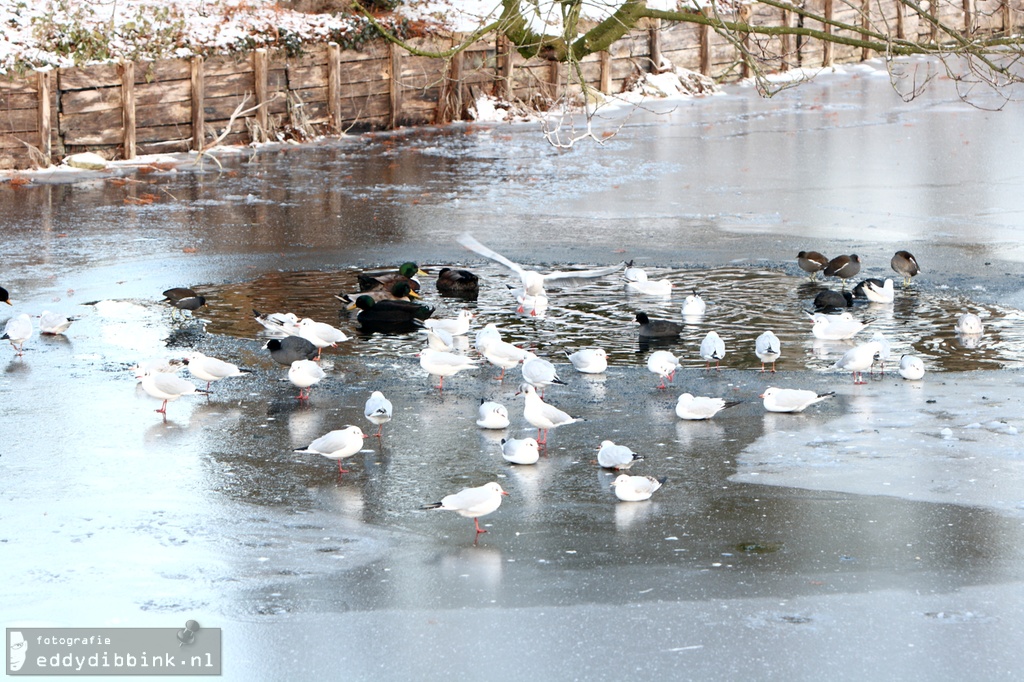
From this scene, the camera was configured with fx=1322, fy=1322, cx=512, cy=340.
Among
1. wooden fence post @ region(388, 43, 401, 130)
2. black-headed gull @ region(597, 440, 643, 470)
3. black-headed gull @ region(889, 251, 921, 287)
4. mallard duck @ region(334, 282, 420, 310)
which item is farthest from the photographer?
wooden fence post @ region(388, 43, 401, 130)

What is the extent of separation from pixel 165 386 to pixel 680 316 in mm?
5255

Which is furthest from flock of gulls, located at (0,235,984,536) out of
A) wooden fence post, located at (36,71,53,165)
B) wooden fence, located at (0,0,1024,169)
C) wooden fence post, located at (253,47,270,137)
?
wooden fence post, located at (253,47,270,137)

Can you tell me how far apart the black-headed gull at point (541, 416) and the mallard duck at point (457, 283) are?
4759 mm

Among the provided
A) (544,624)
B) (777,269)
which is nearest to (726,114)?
(777,269)

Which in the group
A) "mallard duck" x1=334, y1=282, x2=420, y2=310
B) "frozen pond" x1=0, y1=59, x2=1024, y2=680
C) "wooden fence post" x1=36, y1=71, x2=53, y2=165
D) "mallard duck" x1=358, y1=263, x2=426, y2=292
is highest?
"wooden fence post" x1=36, y1=71, x2=53, y2=165

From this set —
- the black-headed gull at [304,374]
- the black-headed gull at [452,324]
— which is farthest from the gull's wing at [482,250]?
the black-headed gull at [304,374]

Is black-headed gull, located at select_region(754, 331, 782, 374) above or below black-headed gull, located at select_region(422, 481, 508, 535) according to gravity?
above

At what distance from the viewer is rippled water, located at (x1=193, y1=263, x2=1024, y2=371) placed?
11320mm

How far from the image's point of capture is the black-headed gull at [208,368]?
997cm

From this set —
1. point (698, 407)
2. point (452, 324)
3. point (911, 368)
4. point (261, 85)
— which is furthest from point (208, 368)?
point (261, 85)

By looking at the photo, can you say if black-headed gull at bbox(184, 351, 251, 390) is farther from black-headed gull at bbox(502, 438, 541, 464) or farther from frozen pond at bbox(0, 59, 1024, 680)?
black-headed gull at bbox(502, 438, 541, 464)

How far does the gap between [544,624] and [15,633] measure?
8.01 feet

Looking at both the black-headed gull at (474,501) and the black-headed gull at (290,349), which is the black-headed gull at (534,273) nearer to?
the black-headed gull at (290,349)

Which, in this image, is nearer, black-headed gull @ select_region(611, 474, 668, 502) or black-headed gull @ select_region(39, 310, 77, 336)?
black-headed gull @ select_region(611, 474, 668, 502)
